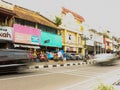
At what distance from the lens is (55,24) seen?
43.6m

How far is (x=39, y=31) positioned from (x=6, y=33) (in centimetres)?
842

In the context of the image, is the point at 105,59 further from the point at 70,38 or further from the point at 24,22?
the point at 70,38

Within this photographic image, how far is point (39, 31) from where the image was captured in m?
36.8

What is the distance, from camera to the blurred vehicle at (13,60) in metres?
14.8

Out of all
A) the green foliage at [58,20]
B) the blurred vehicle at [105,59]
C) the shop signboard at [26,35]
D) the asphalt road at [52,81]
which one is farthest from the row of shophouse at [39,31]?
the asphalt road at [52,81]

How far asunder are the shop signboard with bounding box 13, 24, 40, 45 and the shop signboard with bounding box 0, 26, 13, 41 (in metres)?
1.12

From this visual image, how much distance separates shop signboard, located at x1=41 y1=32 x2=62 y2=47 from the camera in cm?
3778

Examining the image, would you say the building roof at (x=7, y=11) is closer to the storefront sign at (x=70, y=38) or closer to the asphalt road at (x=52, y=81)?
the asphalt road at (x=52, y=81)

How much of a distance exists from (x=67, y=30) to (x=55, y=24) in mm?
5184

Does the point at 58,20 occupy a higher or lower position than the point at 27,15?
higher

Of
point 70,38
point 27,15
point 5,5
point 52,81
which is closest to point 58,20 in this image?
point 70,38

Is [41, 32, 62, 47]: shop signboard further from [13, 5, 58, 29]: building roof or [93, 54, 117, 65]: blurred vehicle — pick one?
[93, 54, 117, 65]: blurred vehicle

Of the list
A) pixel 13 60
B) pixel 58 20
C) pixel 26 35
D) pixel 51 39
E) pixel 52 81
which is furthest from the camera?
pixel 58 20

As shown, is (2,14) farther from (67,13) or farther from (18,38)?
(67,13)
